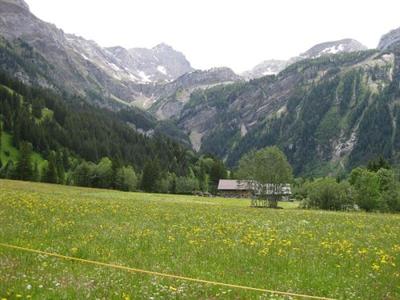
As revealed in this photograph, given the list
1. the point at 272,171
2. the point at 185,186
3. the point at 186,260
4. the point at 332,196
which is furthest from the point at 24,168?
the point at 186,260

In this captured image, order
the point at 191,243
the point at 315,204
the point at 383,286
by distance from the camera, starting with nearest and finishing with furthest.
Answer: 1. the point at 383,286
2. the point at 191,243
3. the point at 315,204

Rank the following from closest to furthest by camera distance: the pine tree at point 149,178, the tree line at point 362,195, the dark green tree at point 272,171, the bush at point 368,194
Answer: the bush at point 368,194
the tree line at point 362,195
the dark green tree at point 272,171
the pine tree at point 149,178

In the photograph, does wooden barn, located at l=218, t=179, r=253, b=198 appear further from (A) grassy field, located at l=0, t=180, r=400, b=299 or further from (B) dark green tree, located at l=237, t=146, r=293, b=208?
(A) grassy field, located at l=0, t=180, r=400, b=299

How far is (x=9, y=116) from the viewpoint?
19712 cm

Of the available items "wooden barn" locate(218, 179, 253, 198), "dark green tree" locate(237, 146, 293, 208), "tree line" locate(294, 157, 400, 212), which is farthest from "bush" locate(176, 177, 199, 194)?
"dark green tree" locate(237, 146, 293, 208)

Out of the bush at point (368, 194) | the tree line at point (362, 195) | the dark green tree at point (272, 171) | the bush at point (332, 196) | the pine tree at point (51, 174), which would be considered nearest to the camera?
the bush at point (368, 194)

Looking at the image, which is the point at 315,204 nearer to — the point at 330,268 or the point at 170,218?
the point at 170,218

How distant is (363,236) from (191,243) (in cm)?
1037

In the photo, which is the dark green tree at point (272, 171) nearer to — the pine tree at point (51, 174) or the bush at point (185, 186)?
the pine tree at point (51, 174)

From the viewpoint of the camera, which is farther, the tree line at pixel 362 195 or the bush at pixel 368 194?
the tree line at pixel 362 195

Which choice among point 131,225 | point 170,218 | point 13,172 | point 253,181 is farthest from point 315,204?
point 13,172

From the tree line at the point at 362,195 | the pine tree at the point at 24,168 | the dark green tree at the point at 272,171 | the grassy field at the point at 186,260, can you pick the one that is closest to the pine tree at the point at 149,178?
the pine tree at the point at 24,168

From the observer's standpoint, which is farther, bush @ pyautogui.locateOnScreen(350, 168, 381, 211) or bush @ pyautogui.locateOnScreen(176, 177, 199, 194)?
bush @ pyautogui.locateOnScreen(176, 177, 199, 194)

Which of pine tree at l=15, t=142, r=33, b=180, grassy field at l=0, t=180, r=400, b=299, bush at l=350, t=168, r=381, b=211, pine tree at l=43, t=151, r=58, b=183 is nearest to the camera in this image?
grassy field at l=0, t=180, r=400, b=299
